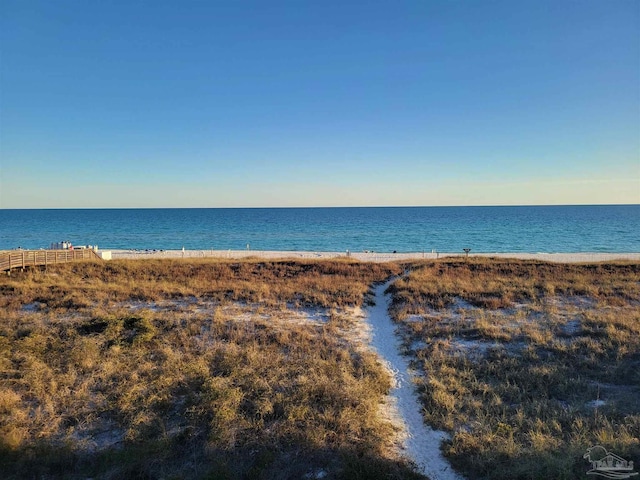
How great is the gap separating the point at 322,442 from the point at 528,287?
18687 mm

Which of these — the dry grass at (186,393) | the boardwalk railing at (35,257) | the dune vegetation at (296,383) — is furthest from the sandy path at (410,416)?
the boardwalk railing at (35,257)

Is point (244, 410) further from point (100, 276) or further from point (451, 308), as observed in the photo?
point (100, 276)

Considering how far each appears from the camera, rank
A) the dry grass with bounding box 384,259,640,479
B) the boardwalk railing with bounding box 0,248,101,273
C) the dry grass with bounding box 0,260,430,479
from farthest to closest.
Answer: the boardwalk railing with bounding box 0,248,101,273
the dry grass with bounding box 384,259,640,479
the dry grass with bounding box 0,260,430,479

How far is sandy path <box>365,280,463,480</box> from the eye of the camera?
6.64 metres

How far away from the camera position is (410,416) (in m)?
8.45

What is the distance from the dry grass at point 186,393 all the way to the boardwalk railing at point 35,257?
831cm

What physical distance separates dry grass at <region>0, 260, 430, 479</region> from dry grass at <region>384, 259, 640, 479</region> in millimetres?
1827

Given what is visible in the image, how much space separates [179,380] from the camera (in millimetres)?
9586

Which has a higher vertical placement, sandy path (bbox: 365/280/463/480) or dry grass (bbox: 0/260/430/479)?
dry grass (bbox: 0/260/430/479)

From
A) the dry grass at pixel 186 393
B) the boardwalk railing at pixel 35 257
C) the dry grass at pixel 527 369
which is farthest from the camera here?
the boardwalk railing at pixel 35 257

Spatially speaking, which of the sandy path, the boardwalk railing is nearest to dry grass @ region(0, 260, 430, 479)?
the sandy path

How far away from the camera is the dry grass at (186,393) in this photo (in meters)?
6.56

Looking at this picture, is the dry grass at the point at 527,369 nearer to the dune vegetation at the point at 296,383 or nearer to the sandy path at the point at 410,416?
the dune vegetation at the point at 296,383

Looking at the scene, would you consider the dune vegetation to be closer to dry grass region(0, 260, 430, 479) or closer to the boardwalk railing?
dry grass region(0, 260, 430, 479)
